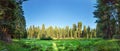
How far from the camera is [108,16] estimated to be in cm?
6103

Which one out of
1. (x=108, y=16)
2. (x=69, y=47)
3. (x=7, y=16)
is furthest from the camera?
(x=108, y=16)

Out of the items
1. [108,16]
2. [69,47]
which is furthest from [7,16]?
[108,16]

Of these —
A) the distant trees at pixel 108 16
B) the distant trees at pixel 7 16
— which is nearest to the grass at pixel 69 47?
the distant trees at pixel 7 16

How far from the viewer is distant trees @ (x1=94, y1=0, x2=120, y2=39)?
185ft

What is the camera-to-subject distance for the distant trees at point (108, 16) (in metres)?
56.5

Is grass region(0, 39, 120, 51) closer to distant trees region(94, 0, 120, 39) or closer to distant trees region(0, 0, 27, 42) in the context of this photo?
distant trees region(0, 0, 27, 42)

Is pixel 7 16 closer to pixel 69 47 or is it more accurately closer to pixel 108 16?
pixel 69 47

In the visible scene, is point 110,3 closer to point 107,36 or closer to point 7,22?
point 107,36

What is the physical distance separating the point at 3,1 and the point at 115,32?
34.5 meters

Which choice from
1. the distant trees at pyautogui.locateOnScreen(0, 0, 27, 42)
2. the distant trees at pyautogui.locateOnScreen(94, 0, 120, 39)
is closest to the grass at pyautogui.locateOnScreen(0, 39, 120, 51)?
the distant trees at pyautogui.locateOnScreen(0, 0, 27, 42)

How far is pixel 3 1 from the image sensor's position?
3475 cm

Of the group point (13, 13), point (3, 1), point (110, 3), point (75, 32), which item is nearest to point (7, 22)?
point (13, 13)

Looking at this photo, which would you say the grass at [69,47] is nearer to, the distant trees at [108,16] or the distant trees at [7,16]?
the distant trees at [7,16]

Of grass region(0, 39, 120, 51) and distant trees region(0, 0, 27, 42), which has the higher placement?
distant trees region(0, 0, 27, 42)
